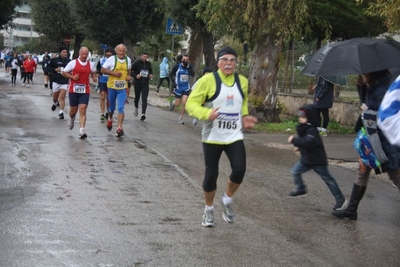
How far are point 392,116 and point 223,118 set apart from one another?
2.95 meters

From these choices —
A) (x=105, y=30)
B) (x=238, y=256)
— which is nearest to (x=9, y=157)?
(x=238, y=256)

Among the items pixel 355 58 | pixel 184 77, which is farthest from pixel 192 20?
pixel 355 58

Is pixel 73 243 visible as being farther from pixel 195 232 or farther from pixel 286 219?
pixel 286 219

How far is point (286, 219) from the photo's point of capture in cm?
771

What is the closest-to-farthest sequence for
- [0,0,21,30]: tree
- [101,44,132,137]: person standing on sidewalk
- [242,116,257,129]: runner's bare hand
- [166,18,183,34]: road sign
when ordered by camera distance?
[242,116,257,129]: runner's bare hand, [101,44,132,137]: person standing on sidewalk, [166,18,183,34]: road sign, [0,0,21,30]: tree

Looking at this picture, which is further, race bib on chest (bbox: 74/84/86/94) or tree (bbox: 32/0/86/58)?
tree (bbox: 32/0/86/58)

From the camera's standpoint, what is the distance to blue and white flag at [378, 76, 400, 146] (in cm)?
424

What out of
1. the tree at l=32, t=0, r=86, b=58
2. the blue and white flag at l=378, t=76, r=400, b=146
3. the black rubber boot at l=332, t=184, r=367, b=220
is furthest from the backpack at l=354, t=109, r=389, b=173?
the tree at l=32, t=0, r=86, b=58

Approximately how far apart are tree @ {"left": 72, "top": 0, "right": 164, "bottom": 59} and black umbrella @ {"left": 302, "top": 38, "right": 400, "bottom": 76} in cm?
3013

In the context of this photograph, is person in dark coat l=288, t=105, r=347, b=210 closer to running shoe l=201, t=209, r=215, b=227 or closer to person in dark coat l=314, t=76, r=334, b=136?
running shoe l=201, t=209, r=215, b=227

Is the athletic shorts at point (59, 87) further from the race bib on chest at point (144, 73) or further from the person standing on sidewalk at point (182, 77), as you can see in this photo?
the person standing on sidewalk at point (182, 77)

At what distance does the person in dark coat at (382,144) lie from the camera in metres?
7.27

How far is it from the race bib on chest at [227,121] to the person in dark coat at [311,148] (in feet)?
3.80

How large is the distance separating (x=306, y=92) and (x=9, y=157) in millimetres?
10945
